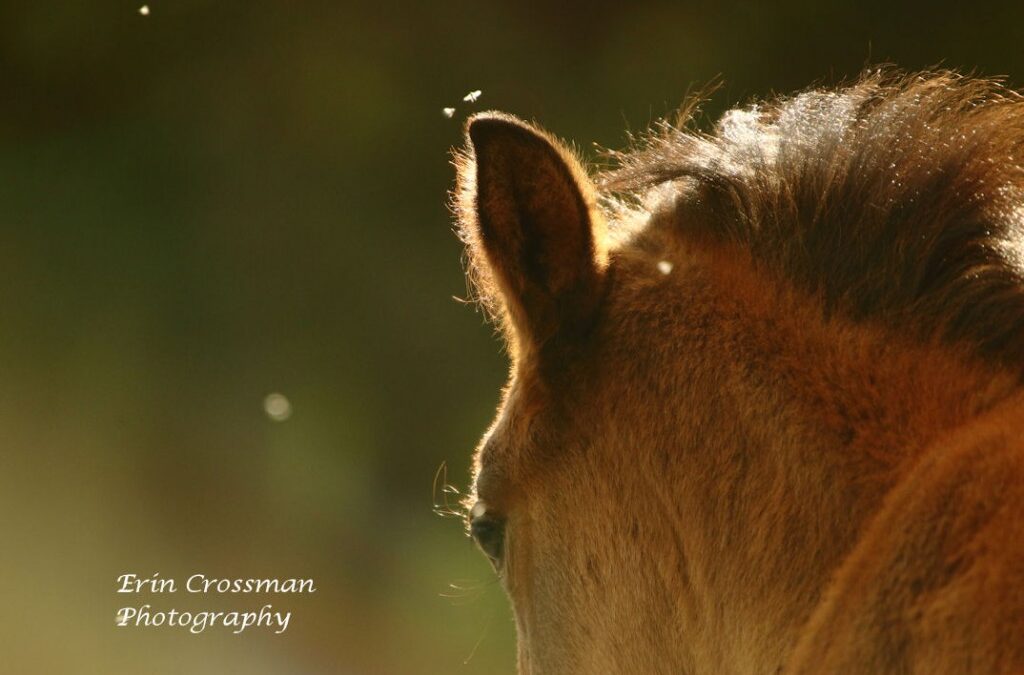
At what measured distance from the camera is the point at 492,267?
855 millimetres

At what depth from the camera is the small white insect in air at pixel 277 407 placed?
348cm

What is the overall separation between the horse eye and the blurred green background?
2087 millimetres

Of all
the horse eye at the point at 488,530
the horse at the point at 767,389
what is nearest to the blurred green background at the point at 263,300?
the horse eye at the point at 488,530

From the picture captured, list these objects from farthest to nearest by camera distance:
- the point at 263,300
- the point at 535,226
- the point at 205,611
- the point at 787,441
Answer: the point at 263,300
the point at 205,611
the point at 535,226
the point at 787,441

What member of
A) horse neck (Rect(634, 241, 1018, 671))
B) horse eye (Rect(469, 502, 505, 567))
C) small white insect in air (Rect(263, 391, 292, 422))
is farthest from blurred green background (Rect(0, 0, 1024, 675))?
horse neck (Rect(634, 241, 1018, 671))

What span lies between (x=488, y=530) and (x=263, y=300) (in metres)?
2.78

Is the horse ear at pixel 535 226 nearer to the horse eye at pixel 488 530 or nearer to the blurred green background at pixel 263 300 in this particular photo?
the horse eye at pixel 488 530

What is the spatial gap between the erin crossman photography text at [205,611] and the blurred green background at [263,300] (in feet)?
0.14

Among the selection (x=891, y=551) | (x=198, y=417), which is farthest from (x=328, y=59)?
(x=891, y=551)

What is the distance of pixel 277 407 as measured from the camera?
11.5 ft

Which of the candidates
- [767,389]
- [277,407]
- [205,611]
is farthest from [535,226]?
[277,407]

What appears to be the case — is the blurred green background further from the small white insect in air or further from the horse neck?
the horse neck

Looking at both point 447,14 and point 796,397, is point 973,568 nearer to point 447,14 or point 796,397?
point 796,397

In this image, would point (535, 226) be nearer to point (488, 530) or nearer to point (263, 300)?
point (488, 530)
